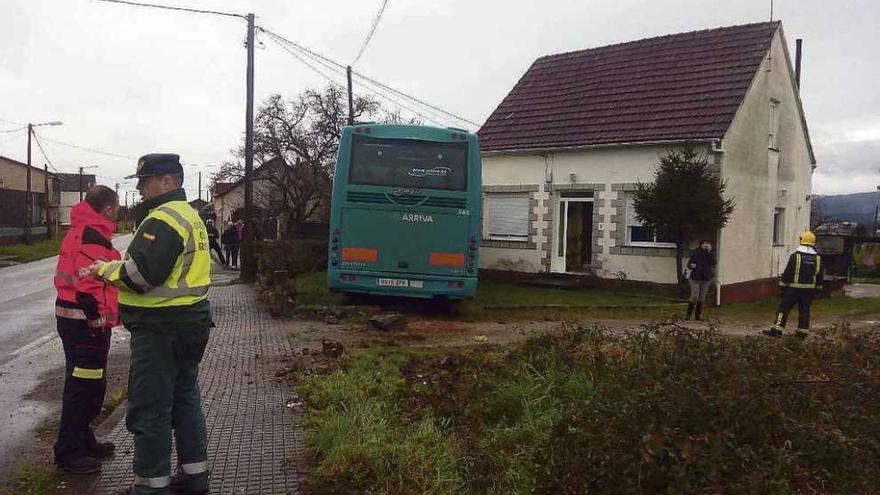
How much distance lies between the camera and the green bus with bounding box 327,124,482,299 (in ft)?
41.0

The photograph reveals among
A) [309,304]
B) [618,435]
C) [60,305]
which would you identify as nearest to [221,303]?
[309,304]

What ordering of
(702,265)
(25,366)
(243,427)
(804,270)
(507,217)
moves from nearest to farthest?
(243,427)
(25,366)
(804,270)
(702,265)
(507,217)

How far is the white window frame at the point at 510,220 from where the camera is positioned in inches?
782

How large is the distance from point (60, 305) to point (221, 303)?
978 cm

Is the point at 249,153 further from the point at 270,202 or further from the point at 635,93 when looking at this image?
the point at 270,202

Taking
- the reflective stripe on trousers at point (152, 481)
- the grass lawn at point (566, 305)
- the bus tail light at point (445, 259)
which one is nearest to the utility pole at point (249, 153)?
the grass lawn at point (566, 305)

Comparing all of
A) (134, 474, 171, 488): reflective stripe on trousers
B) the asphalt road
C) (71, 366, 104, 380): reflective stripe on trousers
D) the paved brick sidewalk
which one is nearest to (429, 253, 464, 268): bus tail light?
the paved brick sidewalk

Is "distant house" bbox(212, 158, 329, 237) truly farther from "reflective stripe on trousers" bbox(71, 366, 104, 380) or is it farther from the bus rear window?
"reflective stripe on trousers" bbox(71, 366, 104, 380)

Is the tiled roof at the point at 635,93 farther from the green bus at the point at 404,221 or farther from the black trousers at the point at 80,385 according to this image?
the black trousers at the point at 80,385

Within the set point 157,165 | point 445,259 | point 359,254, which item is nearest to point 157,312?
point 157,165

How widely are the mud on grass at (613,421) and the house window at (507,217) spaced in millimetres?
13133

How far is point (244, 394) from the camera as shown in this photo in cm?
669

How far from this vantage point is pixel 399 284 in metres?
12.6

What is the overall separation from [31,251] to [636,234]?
28.9 metres
